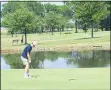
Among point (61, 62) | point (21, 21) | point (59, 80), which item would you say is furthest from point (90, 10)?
point (59, 80)

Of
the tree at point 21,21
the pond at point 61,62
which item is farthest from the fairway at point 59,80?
the tree at point 21,21

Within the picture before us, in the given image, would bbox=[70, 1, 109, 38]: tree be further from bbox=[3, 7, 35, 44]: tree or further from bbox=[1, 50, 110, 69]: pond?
bbox=[1, 50, 110, 69]: pond

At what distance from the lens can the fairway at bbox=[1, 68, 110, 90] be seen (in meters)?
14.3

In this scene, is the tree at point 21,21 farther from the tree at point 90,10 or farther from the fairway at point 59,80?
the fairway at point 59,80

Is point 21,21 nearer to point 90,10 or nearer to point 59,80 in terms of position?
point 90,10

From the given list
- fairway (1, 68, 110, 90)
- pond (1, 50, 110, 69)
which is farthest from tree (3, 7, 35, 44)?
fairway (1, 68, 110, 90)

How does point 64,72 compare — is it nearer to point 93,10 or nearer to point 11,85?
point 11,85

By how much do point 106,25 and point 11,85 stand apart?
82.4 meters

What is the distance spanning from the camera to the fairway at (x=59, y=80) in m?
14.3

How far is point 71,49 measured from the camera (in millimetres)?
46656

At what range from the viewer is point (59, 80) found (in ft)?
52.6

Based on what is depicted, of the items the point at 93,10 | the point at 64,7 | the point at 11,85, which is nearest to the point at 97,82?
the point at 11,85

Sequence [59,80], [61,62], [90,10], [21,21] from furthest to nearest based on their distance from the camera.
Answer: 1. [90,10]
2. [21,21]
3. [61,62]
4. [59,80]

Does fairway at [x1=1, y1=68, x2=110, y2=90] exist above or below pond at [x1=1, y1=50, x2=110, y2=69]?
above
